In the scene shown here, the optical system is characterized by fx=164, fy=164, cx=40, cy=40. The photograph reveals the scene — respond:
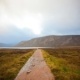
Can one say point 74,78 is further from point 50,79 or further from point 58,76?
point 50,79

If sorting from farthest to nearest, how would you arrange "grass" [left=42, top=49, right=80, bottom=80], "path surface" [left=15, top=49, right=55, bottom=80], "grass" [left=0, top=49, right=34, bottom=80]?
"grass" [left=0, top=49, right=34, bottom=80] < "grass" [left=42, top=49, right=80, bottom=80] < "path surface" [left=15, top=49, right=55, bottom=80]

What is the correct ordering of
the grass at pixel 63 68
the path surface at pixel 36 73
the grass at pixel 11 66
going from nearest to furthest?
1. the path surface at pixel 36 73
2. the grass at pixel 63 68
3. the grass at pixel 11 66

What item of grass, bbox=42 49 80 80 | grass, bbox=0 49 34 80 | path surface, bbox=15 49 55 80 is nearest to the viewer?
path surface, bbox=15 49 55 80

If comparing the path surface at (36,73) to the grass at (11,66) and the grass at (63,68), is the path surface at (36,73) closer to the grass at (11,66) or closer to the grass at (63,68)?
the grass at (63,68)

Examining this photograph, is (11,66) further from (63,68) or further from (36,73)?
(36,73)

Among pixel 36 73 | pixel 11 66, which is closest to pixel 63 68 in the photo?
pixel 36 73

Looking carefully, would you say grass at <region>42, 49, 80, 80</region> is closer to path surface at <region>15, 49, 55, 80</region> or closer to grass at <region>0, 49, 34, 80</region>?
path surface at <region>15, 49, 55, 80</region>

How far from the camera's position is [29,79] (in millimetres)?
12242

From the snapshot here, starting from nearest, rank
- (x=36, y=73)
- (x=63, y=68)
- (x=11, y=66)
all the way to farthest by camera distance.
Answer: (x=36, y=73) → (x=63, y=68) → (x=11, y=66)

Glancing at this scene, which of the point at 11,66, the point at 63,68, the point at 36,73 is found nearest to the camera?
the point at 36,73

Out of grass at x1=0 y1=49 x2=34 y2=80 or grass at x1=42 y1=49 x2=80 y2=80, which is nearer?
grass at x1=42 y1=49 x2=80 y2=80

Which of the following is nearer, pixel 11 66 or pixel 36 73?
pixel 36 73

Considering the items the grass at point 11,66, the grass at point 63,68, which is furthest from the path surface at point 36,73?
the grass at point 11,66

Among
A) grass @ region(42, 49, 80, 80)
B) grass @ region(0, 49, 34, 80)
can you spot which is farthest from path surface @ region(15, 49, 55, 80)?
grass @ region(0, 49, 34, 80)
